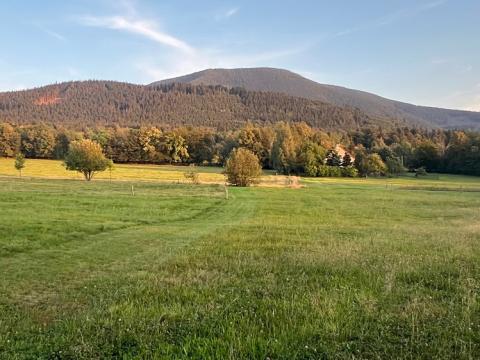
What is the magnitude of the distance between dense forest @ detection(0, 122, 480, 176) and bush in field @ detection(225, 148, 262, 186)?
42.3 m

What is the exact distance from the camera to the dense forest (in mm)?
118750

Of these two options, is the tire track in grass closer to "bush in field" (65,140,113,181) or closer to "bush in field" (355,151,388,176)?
"bush in field" (65,140,113,181)

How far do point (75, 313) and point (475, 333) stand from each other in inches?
247

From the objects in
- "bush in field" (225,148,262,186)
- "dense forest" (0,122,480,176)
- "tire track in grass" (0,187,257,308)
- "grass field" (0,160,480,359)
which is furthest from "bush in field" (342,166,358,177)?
"grass field" (0,160,480,359)

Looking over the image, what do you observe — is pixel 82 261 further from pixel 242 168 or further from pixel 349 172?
pixel 349 172

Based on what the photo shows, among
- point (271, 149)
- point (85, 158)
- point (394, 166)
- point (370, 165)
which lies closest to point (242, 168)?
point (85, 158)

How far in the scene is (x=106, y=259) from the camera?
13.2 meters

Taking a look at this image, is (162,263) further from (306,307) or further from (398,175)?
(398,175)

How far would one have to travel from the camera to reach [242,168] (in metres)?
74.5

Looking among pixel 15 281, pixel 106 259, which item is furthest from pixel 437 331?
pixel 106 259

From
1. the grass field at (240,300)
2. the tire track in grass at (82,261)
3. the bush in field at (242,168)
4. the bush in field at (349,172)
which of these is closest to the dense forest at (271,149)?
the bush in field at (349,172)

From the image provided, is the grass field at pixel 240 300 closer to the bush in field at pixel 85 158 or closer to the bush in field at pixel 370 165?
the bush in field at pixel 85 158

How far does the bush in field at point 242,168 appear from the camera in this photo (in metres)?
74.5

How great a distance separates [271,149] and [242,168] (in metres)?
49.6
